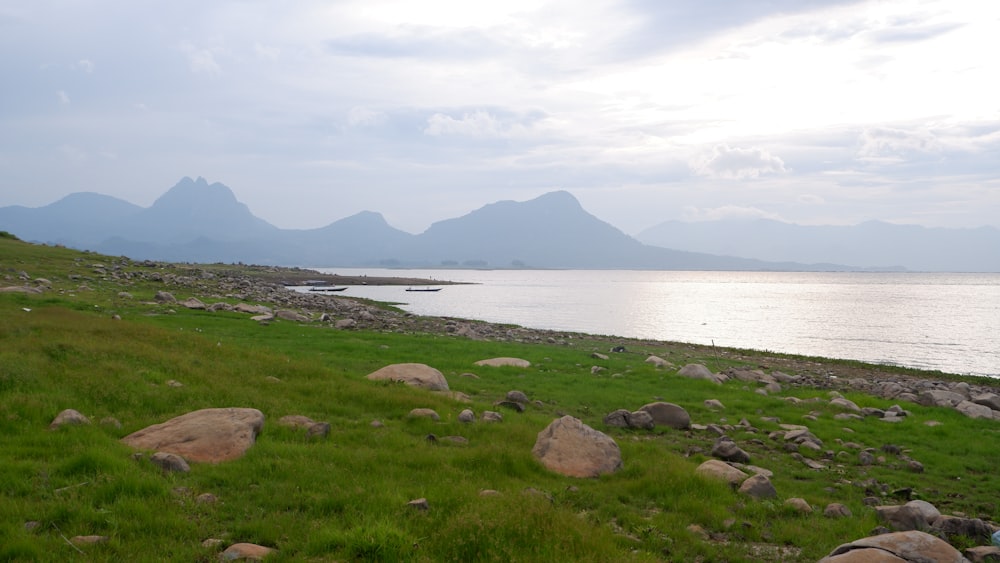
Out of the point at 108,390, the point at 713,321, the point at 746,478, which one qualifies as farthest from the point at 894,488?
the point at 713,321

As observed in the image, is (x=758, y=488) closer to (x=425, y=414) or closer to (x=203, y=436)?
(x=425, y=414)

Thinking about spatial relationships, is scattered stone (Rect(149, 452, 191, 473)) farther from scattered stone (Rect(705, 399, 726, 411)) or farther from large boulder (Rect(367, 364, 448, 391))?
scattered stone (Rect(705, 399, 726, 411))

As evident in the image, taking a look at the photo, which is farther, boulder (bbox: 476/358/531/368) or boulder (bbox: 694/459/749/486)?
boulder (bbox: 476/358/531/368)

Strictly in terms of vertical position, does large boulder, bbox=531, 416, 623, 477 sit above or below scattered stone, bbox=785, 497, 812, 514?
above

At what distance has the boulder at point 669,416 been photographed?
17.8 metres

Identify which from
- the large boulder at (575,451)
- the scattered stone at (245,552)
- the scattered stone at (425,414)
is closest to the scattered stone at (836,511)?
the large boulder at (575,451)

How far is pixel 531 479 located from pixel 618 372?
16.7m

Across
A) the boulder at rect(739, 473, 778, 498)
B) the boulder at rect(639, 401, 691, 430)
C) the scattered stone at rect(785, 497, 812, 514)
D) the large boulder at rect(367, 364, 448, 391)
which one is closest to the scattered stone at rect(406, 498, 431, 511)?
the boulder at rect(739, 473, 778, 498)

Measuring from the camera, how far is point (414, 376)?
2014cm

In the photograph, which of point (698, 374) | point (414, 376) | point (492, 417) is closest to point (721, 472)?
point (492, 417)

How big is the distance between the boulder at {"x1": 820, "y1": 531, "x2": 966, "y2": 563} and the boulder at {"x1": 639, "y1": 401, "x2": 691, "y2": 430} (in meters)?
9.27

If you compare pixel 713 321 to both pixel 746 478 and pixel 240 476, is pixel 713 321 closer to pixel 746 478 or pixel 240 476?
pixel 746 478

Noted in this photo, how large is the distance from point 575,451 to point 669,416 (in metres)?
6.01

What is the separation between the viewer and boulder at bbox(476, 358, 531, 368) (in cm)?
2712
